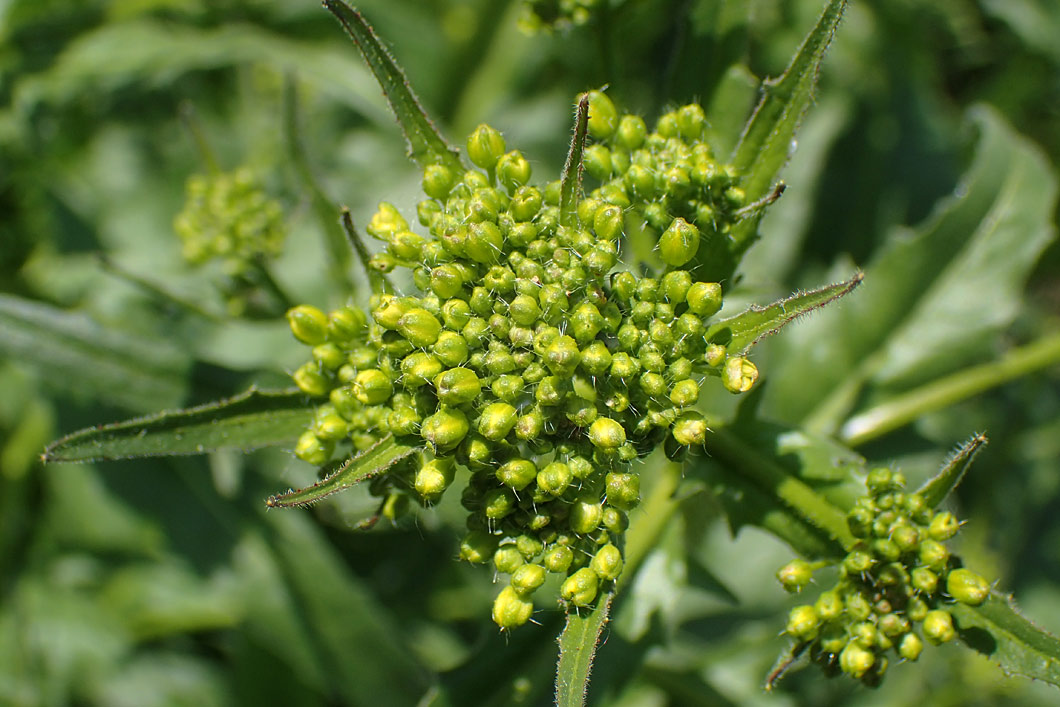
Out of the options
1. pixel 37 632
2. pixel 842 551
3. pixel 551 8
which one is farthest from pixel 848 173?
pixel 37 632

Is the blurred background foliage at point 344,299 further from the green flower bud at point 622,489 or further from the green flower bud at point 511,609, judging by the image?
the green flower bud at point 511,609

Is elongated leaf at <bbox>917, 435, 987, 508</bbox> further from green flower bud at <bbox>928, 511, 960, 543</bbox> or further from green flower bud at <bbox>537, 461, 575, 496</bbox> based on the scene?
green flower bud at <bbox>537, 461, 575, 496</bbox>

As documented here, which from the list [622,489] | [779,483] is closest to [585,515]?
[622,489]

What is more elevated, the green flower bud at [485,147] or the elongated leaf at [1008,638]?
the green flower bud at [485,147]

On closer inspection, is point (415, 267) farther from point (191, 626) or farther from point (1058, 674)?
point (191, 626)

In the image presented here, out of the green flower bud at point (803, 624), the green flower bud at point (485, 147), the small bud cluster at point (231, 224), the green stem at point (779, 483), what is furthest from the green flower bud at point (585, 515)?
the small bud cluster at point (231, 224)

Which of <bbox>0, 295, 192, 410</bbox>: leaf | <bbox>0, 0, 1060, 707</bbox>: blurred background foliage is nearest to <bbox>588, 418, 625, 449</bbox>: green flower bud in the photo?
<bbox>0, 0, 1060, 707</bbox>: blurred background foliage

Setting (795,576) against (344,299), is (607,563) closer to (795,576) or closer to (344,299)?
(795,576)
